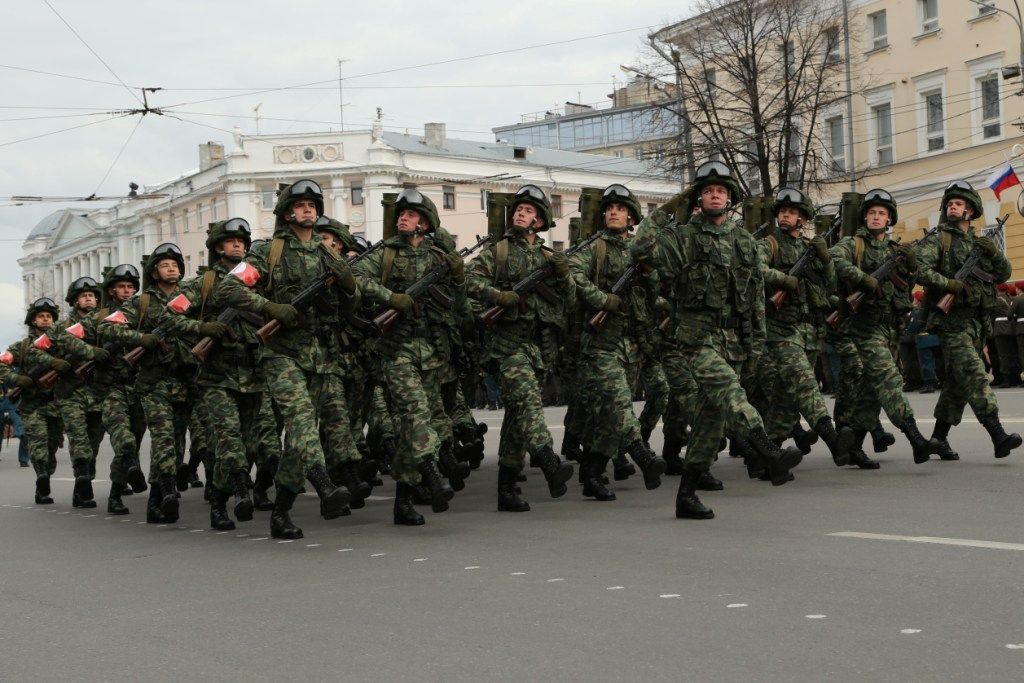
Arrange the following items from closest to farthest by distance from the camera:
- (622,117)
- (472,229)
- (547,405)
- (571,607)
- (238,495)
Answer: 1. (571,607)
2. (238,495)
3. (547,405)
4. (472,229)
5. (622,117)

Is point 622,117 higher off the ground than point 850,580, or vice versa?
point 622,117

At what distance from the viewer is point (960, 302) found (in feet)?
36.7

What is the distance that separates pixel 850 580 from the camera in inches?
250

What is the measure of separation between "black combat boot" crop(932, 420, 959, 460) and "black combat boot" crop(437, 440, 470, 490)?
3.74m

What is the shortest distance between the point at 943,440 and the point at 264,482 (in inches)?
210

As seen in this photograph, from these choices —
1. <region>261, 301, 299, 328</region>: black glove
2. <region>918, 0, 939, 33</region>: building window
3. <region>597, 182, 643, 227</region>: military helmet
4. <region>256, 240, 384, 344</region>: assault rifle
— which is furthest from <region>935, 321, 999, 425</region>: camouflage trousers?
<region>918, 0, 939, 33</region>: building window

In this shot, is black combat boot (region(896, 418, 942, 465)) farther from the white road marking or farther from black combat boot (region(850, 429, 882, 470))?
the white road marking

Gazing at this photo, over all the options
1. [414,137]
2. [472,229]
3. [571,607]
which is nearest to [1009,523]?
[571,607]

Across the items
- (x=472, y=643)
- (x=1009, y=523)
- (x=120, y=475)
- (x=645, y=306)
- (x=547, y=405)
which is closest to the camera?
(x=472, y=643)

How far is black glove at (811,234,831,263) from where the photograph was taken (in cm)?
1128

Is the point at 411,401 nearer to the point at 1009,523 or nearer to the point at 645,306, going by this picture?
Answer: the point at 645,306

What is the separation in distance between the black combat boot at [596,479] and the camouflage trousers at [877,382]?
2364mm

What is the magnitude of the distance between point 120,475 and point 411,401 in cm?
340

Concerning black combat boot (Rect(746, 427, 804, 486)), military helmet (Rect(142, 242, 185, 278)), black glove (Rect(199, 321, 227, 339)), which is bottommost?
black combat boot (Rect(746, 427, 804, 486))
